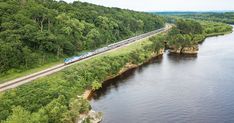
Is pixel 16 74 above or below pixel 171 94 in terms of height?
above

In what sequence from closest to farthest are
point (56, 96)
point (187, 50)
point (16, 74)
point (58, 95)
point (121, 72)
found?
point (56, 96)
point (58, 95)
point (16, 74)
point (121, 72)
point (187, 50)

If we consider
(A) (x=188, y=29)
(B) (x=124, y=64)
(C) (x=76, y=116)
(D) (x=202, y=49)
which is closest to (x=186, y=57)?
(D) (x=202, y=49)

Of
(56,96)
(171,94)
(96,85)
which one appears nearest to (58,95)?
(56,96)

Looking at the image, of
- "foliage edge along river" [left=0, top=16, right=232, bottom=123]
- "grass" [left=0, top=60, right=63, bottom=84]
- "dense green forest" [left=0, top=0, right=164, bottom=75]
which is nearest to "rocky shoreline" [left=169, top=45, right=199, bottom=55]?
"dense green forest" [left=0, top=0, right=164, bottom=75]

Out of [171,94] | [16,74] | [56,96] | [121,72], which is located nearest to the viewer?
[56,96]

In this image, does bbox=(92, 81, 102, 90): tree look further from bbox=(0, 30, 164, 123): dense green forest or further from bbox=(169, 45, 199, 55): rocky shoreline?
bbox=(169, 45, 199, 55): rocky shoreline

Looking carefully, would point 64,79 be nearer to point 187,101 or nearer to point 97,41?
point 187,101

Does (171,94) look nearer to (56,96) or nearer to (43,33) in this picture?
(56,96)
